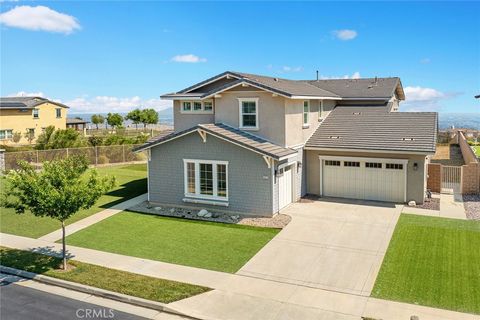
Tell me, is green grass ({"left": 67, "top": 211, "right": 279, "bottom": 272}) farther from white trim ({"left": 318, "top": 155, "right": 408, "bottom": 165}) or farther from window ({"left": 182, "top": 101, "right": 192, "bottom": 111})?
window ({"left": 182, "top": 101, "right": 192, "bottom": 111})

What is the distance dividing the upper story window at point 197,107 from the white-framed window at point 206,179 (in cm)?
373

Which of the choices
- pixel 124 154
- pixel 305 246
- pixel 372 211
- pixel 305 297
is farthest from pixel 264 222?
pixel 124 154

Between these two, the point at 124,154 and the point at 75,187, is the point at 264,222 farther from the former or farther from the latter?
the point at 124,154

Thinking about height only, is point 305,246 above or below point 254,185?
below

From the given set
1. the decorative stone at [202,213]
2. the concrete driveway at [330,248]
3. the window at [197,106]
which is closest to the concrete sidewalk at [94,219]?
the decorative stone at [202,213]

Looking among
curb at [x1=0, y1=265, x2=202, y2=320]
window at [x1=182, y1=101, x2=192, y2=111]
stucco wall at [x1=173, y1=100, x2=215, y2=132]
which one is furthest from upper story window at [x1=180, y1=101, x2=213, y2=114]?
curb at [x1=0, y1=265, x2=202, y2=320]

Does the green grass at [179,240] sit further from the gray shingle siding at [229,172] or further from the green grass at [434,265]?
the green grass at [434,265]

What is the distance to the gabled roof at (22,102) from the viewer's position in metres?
48.1

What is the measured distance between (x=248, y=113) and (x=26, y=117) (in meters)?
40.4

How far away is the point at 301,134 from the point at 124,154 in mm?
19028

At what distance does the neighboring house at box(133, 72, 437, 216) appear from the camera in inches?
698

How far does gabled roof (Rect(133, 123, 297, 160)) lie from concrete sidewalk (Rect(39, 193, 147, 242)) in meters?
2.95

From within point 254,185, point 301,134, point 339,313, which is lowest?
point 339,313

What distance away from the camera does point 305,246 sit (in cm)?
1412
